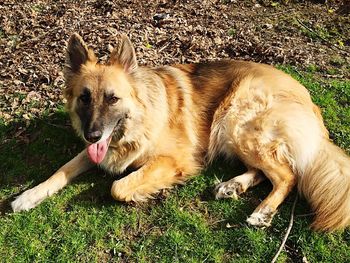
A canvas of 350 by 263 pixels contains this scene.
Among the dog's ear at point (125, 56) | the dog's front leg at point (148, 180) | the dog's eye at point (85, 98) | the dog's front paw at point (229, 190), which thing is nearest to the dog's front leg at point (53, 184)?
the dog's front leg at point (148, 180)

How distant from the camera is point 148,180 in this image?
171 inches

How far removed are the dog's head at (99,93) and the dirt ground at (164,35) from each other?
4.98 feet

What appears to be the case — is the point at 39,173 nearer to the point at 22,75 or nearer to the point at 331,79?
the point at 22,75

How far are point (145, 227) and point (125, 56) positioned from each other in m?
1.81

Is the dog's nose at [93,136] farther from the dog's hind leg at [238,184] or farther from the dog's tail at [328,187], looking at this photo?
the dog's tail at [328,187]

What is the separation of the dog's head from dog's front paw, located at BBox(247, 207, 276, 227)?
5.32ft

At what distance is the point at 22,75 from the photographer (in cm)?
604

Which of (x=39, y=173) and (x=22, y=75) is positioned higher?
(x=22, y=75)

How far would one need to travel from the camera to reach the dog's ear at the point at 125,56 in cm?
414

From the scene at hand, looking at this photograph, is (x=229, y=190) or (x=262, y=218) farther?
(x=229, y=190)

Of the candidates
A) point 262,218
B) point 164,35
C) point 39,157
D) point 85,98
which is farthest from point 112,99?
point 164,35

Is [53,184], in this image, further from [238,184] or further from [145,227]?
[238,184]

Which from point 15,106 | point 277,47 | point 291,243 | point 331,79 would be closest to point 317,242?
point 291,243

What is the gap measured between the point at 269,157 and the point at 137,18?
A: 419cm
